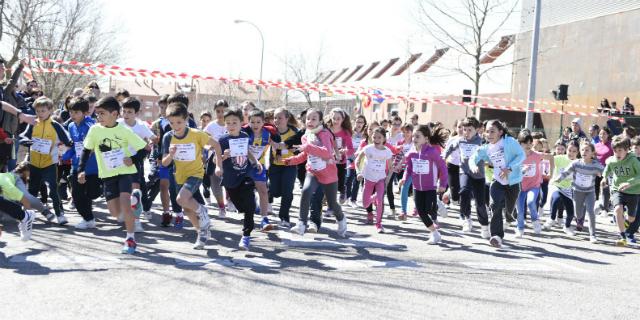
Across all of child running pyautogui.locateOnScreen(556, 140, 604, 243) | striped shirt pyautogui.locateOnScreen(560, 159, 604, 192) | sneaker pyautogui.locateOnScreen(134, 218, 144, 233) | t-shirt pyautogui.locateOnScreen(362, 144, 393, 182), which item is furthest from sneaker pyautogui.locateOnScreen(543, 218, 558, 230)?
sneaker pyautogui.locateOnScreen(134, 218, 144, 233)

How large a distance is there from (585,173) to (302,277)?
5731 mm

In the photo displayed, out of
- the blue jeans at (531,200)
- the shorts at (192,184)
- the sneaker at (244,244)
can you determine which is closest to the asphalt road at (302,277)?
the sneaker at (244,244)

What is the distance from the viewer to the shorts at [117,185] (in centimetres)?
710

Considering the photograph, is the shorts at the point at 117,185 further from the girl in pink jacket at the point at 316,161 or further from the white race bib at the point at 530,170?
the white race bib at the point at 530,170

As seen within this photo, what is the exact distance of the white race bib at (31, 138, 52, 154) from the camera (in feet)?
28.2

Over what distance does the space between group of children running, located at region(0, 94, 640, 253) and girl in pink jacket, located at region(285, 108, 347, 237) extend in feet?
0.04

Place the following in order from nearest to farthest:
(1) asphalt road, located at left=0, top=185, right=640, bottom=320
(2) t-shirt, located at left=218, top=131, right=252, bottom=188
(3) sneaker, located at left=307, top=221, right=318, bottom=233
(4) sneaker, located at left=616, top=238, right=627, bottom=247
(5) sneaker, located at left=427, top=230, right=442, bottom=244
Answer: (1) asphalt road, located at left=0, top=185, right=640, bottom=320 → (2) t-shirt, located at left=218, top=131, right=252, bottom=188 → (5) sneaker, located at left=427, top=230, right=442, bottom=244 → (3) sneaker, located at left=307, top=221, right=318, bottom=233 → (4) sneaker, located at left=616, top=238, right=627, bottom=247

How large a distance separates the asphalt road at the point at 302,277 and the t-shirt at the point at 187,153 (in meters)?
0.82

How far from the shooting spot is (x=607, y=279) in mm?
6910

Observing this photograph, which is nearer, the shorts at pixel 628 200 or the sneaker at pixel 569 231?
the shorts at pixel 628 200

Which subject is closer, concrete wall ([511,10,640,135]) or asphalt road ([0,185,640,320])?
asphalt road ([0,185,640,320])

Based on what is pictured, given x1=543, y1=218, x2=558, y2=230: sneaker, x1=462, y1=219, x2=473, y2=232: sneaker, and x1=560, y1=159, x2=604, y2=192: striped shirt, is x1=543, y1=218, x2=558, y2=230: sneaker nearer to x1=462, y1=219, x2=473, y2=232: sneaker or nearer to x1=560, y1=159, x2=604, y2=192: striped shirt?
x1=560, y1=159, x2=604, y2=192: striped shirt

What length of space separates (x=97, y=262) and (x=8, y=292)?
124cm

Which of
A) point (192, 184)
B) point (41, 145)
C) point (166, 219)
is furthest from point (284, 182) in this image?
point (41, 145)
